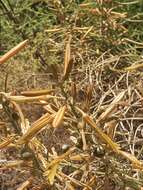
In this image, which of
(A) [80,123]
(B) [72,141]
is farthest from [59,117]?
(B) [72,141]

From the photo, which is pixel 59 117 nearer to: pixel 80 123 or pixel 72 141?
pixel 80 123

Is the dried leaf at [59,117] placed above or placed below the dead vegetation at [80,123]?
above

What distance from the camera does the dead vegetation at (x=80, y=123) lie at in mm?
1193

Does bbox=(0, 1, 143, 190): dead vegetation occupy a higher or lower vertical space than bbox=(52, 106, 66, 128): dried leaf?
lower

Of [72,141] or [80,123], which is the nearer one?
[80,123]

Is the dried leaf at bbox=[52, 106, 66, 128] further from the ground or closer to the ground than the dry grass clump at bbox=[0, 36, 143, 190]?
further from the ground

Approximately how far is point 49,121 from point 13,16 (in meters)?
1.50

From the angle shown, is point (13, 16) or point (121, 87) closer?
point (121, 87)

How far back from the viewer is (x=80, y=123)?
1218 mm

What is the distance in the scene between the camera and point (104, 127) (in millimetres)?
1361

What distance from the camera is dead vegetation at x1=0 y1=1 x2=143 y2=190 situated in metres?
1.19

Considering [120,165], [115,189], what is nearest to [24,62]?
[115,189]

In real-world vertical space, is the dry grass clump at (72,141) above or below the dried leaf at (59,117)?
below

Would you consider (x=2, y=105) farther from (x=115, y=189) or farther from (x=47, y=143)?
(x=47, y=143)
